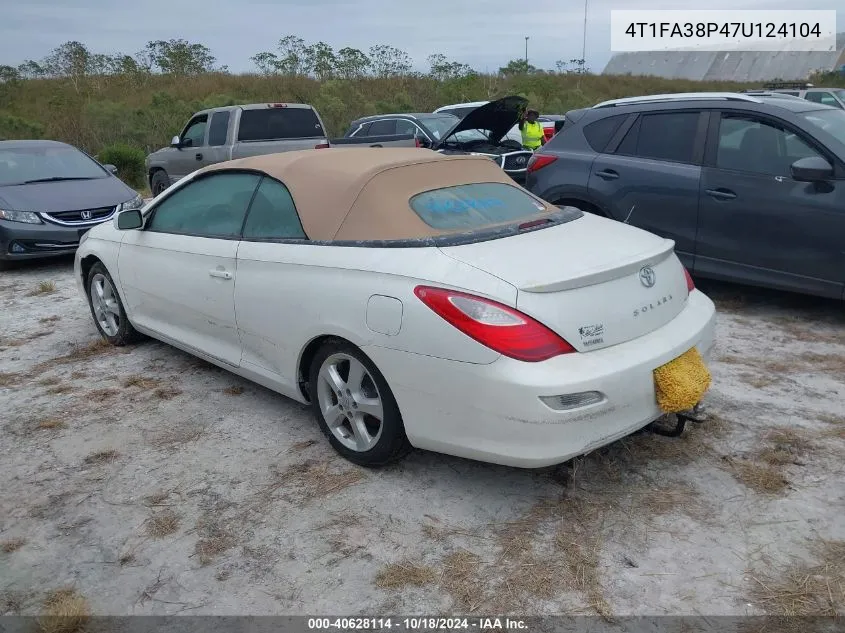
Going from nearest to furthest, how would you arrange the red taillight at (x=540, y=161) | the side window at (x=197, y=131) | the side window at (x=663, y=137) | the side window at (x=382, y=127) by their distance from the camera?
the side window at (x=663, y=137) → the red taillight at (x=540, y=161) → the side window at (x=197, y=131) → the side window at (x=382, y=127)

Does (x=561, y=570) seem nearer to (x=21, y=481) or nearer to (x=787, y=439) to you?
(x=787, y=439)

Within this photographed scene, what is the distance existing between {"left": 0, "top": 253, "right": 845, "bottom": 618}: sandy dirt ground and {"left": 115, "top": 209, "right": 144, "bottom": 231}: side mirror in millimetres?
1122

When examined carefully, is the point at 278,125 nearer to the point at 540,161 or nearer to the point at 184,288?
the point at 540,161

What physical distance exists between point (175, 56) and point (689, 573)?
34268 mm

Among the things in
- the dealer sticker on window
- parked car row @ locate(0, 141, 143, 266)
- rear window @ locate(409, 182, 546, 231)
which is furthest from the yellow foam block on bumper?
parked car row @ locate(0, 141, 143, 266)

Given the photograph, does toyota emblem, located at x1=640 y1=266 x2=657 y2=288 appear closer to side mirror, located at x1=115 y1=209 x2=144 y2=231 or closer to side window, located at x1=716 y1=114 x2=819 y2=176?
side window, located at x1=716 y1=114 x2=819 y2=176

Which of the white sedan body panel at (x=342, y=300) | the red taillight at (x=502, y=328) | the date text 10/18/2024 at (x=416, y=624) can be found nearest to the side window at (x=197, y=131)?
the white sedan body panel at (x=342, y=300)

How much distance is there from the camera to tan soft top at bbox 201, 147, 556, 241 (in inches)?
140

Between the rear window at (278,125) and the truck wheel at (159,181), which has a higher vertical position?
the rear window at (278,125)

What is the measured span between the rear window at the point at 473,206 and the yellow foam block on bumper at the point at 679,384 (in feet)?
3.65

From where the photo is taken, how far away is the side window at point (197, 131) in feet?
41.4

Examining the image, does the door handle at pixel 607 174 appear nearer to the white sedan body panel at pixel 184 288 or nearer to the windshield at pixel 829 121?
the windshield at pixel 829 121

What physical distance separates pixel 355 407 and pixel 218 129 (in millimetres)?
9765

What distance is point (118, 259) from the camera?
523cm
